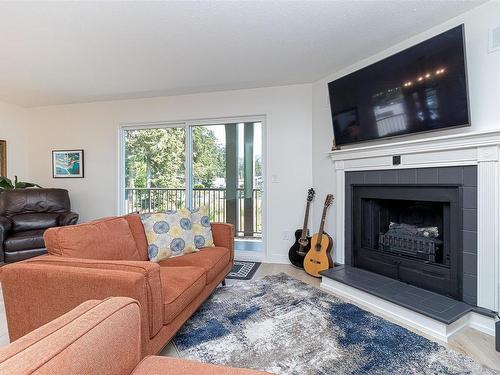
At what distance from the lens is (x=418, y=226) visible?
2.65 meters

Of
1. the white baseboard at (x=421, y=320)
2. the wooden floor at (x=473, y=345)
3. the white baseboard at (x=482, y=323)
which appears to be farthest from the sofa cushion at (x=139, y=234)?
the white baseboard at (x=482, y=323)

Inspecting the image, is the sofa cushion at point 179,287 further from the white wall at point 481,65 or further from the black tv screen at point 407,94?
the white wall at point 481,65

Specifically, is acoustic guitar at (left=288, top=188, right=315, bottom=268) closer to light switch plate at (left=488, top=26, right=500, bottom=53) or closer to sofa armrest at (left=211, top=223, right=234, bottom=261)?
sofa armrest at (left=211, top=223, right=234, bottom=261)

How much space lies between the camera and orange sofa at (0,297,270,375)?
Answer: 0.61 metres

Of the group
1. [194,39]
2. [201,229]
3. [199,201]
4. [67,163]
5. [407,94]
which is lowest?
[201,229]

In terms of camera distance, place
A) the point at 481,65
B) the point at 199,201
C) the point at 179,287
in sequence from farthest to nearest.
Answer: the point at 199,201, the point at 481,65, the point at 179,287

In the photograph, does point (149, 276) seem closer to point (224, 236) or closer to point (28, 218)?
point (224, 236)

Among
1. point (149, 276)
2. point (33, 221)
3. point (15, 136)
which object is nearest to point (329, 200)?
point (149, 276)

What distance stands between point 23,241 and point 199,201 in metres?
2.10

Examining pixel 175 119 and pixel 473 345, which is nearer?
pixel 473 345

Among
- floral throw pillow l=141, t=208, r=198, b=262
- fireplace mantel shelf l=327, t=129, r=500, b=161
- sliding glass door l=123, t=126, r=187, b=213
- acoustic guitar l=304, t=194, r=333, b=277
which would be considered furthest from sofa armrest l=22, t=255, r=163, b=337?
sliding glass door l=123, t=126, r=187, b=213

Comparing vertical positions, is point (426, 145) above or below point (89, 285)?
above

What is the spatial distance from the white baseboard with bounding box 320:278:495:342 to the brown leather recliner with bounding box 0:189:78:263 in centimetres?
355

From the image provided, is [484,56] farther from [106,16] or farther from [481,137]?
[106,16]
